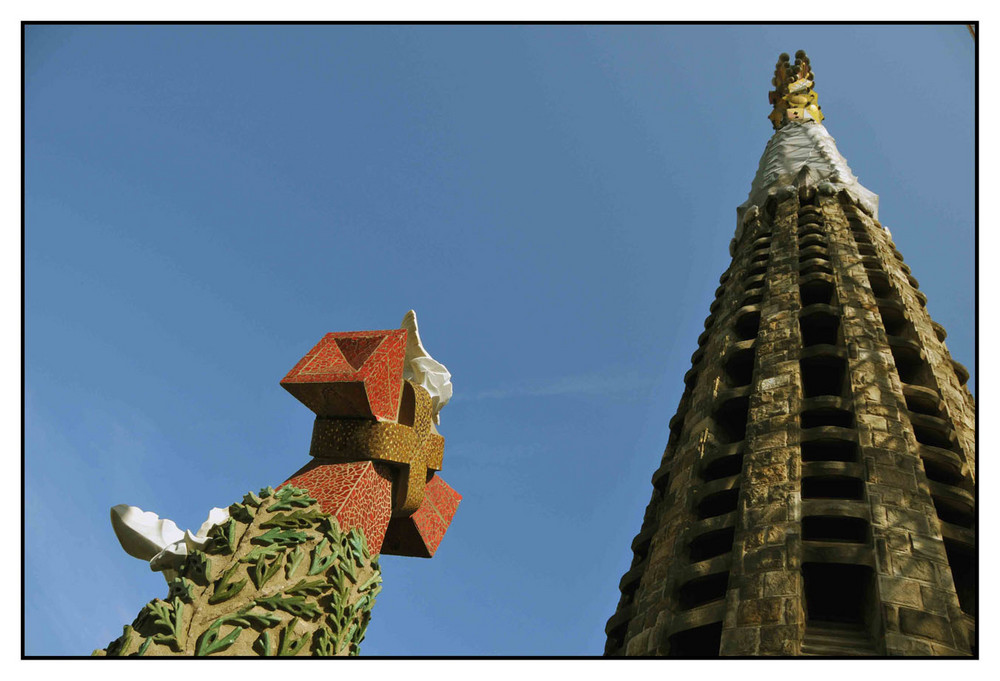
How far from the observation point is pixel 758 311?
2309 centimetres

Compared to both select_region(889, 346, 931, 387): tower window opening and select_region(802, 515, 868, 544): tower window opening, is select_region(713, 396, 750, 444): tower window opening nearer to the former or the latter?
select_region(889, 346, 931, 387): tower window opening

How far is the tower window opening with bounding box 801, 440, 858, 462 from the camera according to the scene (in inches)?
659

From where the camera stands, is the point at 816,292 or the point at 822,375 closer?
the point at 822,375

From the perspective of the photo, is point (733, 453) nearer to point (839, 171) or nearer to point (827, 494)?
point (827, 494)

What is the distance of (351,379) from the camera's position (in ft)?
35.8

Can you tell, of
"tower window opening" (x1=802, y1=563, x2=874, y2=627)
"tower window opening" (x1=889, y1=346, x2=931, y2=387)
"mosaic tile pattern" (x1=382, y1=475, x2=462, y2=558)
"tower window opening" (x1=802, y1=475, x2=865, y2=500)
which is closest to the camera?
"mosaic tile pattern" (x1=382, y1=475, x2=462, y2=558)

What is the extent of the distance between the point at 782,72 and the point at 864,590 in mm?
31265

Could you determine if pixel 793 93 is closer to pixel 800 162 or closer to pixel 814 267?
pixel 800 162

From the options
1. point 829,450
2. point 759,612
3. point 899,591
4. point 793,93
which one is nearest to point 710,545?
point 829,450

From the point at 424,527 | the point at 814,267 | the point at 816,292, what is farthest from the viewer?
the point at 814,267

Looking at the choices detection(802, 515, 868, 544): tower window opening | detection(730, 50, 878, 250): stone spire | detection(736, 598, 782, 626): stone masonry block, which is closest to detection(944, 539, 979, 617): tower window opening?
detection(802, 515, 868, 544): tower window opening

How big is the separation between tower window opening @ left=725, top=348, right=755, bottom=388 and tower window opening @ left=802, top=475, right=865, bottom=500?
14.8 ft

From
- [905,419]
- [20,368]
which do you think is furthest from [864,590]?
[20,368]

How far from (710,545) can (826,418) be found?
3950 millimetres
